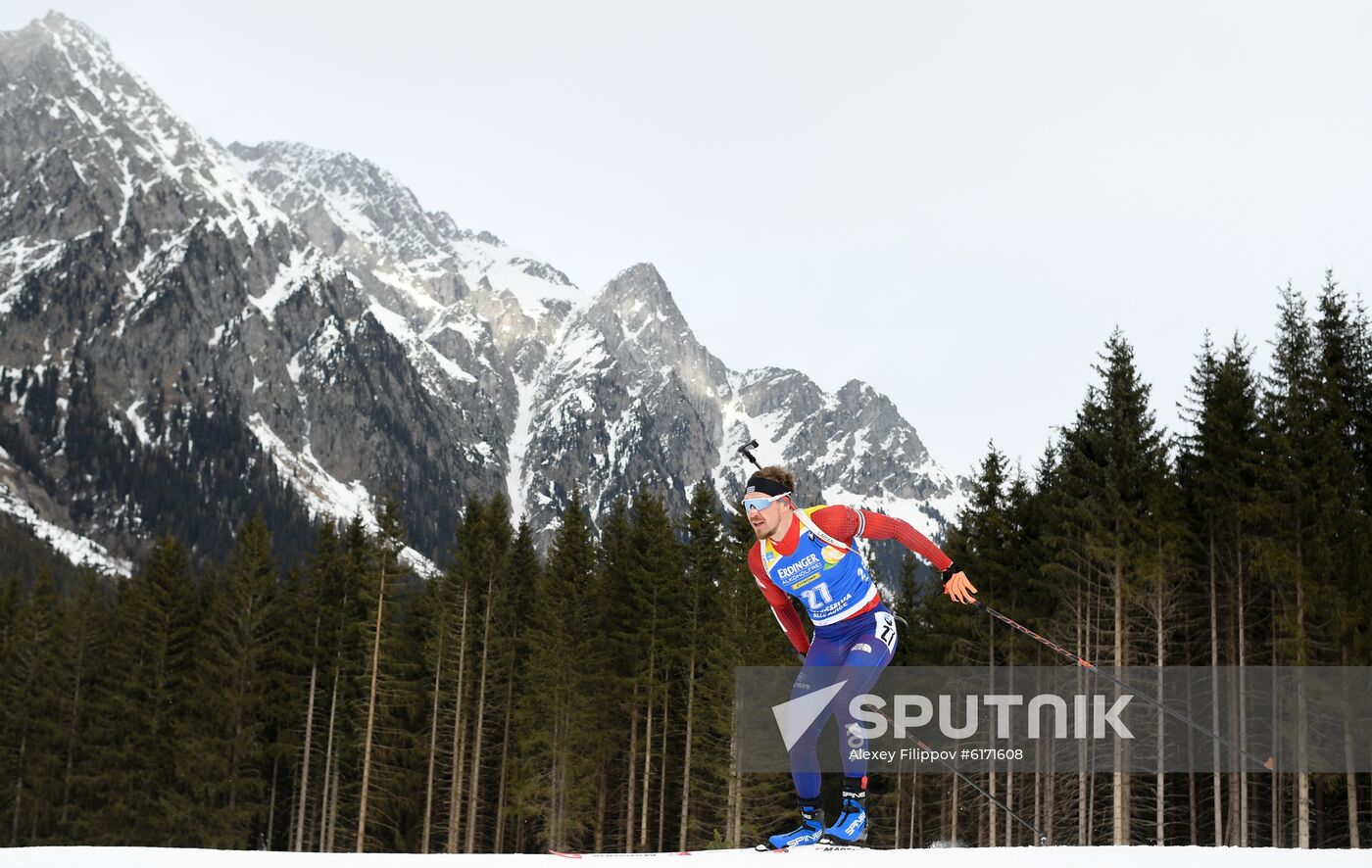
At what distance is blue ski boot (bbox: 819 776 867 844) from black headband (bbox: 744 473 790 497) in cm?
220

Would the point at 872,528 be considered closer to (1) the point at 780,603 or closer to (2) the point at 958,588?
(2) the point at 958,588

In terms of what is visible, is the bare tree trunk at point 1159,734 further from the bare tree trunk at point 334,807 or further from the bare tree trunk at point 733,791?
the bare tree trunk at point 334,807

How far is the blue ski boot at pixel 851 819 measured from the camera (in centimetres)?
718

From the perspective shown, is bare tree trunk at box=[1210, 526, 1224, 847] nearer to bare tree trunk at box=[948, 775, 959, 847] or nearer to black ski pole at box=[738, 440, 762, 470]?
bare tree trunk at box=[948, 775, 959, 847]

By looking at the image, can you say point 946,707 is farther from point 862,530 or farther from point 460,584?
point 862,530

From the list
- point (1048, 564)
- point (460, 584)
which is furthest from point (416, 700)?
point (1048, 564)

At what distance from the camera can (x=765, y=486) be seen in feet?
25.4

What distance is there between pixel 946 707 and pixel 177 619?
28.6m

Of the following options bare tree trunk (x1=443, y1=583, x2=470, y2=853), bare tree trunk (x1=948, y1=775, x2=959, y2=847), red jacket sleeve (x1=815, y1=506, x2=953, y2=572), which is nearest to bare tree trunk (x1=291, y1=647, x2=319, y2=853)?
bare tree trunk (x1=443, y1=583, x2=470, y2=853)

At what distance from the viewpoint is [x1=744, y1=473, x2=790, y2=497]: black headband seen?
7707 millimetres

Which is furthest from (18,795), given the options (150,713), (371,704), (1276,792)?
(1276,792)

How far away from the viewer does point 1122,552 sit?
950 inches

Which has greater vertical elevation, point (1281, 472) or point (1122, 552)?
point (1281, 472)

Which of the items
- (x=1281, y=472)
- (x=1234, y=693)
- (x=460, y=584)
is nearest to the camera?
(x=1281, y=472)
